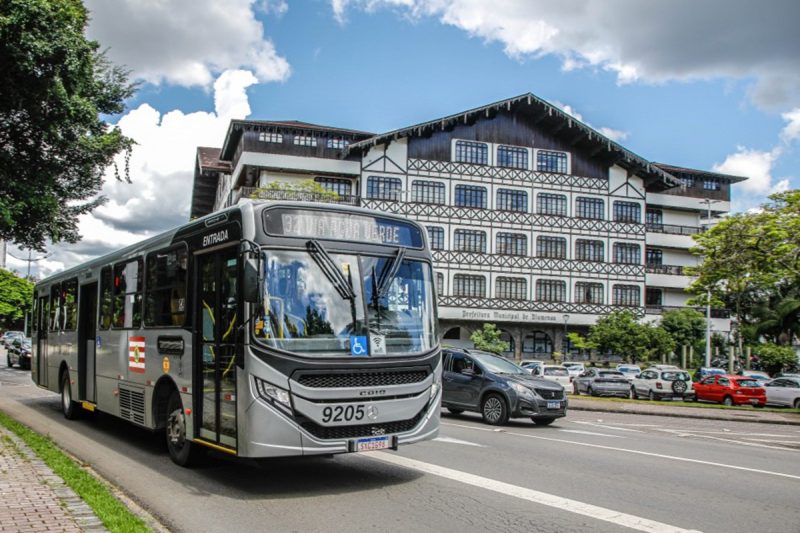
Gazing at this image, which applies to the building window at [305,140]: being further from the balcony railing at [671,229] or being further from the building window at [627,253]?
the balcony railing at [671,229]

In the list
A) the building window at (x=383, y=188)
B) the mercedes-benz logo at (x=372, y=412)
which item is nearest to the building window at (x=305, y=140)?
the building window at (x=383, y=188)

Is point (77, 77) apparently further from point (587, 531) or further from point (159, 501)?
point (587, 531)

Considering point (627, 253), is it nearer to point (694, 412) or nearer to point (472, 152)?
point (472, 152)

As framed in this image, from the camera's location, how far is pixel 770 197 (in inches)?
1085

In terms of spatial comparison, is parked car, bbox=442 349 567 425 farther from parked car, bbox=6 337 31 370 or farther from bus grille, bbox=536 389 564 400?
parked car, bbox=6 337 31 370

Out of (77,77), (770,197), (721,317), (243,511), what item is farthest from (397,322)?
(721,317)

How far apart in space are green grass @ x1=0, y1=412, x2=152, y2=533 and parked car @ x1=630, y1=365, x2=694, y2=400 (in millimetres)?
30511

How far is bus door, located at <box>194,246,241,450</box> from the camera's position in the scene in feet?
27.4

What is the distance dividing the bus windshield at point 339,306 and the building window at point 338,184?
41927 mm

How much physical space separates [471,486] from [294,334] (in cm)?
Answer: 265

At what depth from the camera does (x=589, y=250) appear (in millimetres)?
55562

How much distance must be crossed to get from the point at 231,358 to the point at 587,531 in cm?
403

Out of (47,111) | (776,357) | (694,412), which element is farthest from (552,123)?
(47,111)

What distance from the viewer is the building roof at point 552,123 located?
50688 millimetres
